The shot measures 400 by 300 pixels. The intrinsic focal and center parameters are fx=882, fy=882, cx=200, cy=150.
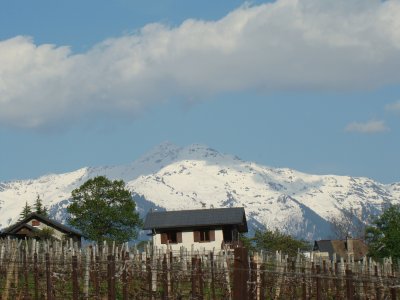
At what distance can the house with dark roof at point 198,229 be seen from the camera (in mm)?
87562

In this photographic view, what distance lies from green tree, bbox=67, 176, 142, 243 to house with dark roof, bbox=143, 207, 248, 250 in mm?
10108

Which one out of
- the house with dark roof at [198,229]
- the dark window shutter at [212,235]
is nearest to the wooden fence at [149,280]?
the house with dark roof at [198,229]

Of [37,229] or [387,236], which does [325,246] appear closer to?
[387,236]

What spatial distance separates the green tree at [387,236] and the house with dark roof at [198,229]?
1332cm

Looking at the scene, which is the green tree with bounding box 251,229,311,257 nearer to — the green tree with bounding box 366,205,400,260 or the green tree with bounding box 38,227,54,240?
the green tree with bounding box 366,205,400,260

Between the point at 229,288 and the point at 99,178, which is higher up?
the point at 99,178

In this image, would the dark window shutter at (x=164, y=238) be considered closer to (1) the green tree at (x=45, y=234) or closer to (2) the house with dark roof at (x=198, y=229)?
(2) the house with dark roof at (x=198, y=229)

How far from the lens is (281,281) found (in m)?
39.9

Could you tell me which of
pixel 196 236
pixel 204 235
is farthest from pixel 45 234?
pixel 204 235

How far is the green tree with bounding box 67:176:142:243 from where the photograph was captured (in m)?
99.6

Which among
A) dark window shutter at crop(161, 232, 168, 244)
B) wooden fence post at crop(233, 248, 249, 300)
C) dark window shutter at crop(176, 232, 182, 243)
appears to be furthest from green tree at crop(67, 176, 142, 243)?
wooden fence post at crop(233, 248, 249, 300)

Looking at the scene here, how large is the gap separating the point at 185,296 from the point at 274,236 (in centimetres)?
9959

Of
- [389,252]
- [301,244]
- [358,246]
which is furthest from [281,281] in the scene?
[301,244]

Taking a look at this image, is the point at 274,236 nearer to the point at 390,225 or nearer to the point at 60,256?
the point at 390,225
